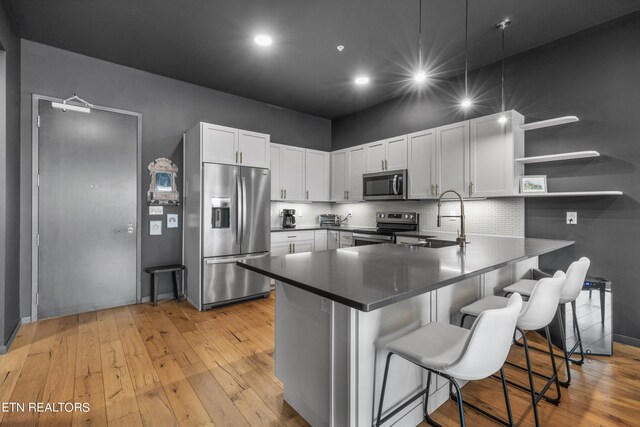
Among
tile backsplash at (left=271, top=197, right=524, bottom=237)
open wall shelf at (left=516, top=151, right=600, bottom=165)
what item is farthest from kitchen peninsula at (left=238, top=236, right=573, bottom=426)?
tile backsplash at (left=271, top=197, right=524, bottom=237)

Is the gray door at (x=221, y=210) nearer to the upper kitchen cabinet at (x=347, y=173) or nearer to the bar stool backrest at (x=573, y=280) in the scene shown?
the upper kitchen cabinet at (x=347, y=173)

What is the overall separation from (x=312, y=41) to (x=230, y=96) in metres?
1.91

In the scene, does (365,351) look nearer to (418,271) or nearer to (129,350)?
A: (418,271)

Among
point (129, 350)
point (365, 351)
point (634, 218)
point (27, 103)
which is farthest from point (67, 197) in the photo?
point (634, 218)

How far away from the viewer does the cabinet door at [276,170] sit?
189 inches

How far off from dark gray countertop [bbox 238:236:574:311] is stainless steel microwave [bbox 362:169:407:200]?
2.11 m

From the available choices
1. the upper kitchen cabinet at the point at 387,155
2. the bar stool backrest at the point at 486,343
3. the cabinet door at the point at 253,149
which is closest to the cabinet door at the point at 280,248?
the cabinet door at the point at 253,149

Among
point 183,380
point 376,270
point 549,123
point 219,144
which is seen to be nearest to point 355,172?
point 219,144

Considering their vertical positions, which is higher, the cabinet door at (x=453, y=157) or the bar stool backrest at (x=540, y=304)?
the cabinet door at (x=453, y=157)

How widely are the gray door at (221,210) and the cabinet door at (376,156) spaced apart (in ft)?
6.74

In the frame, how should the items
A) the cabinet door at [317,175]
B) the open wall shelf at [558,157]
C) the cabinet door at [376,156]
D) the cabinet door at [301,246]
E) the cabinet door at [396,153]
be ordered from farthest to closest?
the cabinet door at [317,175] < the cabinet door at [301,246] < the cabinet door at [376,156] < the cabinet door at [396,153] < the open wall shelf at [558,157]

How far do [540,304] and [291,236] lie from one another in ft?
11.3

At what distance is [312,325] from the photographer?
1.60 m

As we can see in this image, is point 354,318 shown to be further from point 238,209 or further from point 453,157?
point 453,157
